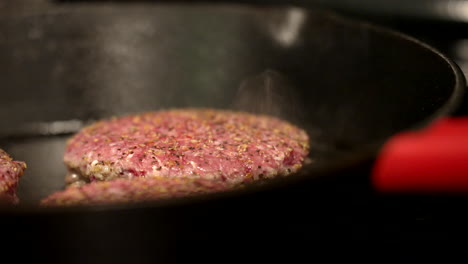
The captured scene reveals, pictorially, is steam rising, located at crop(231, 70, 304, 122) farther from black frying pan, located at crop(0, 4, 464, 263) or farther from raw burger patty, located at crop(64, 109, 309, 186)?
raw burger patty, located at crop(64, 109, 309, 186)

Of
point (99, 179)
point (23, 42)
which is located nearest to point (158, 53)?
point (23, 42)

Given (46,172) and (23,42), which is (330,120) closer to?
(46,172)

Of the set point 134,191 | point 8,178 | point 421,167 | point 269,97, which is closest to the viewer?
point 421,167

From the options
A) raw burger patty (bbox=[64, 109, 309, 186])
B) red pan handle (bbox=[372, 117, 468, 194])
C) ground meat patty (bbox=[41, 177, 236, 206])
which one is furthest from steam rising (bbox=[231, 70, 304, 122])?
red pan handle (bbox=[372, 117, 468, 194])

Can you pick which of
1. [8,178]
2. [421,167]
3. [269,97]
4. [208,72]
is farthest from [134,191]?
[208,72]

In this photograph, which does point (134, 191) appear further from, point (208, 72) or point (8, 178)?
point (208, 72)

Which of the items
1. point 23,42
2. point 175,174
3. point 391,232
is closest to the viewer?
point 391,232
